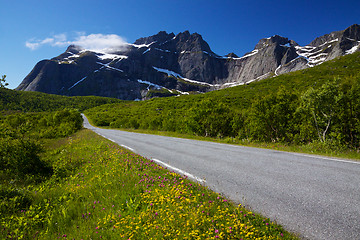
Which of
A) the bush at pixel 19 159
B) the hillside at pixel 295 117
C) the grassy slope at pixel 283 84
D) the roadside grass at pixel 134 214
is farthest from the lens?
the grassy slope at pixel 283 84

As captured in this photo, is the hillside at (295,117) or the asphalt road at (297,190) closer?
the asphalt road at (297,190)

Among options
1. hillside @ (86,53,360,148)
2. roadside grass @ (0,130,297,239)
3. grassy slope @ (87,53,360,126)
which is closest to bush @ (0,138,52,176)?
roadside grass @ (0,130,297,239)

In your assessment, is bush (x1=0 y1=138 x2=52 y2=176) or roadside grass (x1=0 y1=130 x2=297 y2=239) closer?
roadside grass (x1=0 y1=130 x2=297 y2=239)

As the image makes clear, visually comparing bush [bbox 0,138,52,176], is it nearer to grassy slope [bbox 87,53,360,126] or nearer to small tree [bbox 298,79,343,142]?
small tree [bbox 298,79,343,142]

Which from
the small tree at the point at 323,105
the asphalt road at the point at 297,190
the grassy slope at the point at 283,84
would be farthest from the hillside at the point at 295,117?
the grassy slope at the point at 283,84

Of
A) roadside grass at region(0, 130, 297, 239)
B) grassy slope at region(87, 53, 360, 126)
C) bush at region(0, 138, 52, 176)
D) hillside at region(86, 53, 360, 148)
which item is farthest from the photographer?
grassy slope at region(87, 53, 360, 126)

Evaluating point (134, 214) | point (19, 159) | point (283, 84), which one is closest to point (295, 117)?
point (134, 214)

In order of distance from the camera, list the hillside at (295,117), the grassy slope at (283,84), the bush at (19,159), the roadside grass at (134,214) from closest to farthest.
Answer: the roadside grass at (134,214), the bush at (19,159), the hillside at (295,117), the grassy slope at (283,84)

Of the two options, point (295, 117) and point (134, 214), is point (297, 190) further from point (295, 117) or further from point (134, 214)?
point (295, 117)

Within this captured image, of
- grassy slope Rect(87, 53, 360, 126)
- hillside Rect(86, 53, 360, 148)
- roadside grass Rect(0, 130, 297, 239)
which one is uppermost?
grassy slope Rect(87, 53, 360, 126)

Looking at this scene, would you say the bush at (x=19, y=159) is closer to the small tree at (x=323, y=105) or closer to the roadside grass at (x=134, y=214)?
the roadside grass at (x=134, y=214)

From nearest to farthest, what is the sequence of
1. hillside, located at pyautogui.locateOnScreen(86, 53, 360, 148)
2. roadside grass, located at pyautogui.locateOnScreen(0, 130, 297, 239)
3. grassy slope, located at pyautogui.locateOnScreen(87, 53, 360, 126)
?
roadside grass, located at pyautogui.locateOnScreen(0, 130, 297, 239) → hillside, located at pyautogui.locateOnScreen(86, 53, 360, 148) → grassy slope, located at pyautogui.locateOnScreen(87, 53, 360, 126)

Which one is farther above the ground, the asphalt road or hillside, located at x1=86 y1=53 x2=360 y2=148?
hillside, located at x1=86 y1=53 x2=360 y2=148

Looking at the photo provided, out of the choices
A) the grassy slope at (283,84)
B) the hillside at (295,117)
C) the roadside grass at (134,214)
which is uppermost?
the grassy slope at (283,84)
